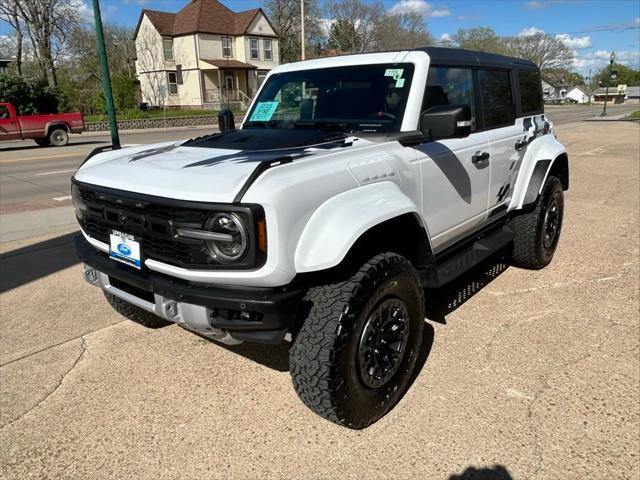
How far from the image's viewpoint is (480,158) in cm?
378

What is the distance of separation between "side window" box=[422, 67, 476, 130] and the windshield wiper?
55 centimetres

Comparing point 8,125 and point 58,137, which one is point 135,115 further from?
point 8,125

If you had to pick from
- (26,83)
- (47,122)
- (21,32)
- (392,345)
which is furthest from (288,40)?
(392,345)

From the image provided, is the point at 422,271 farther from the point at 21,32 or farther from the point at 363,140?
the point at 21,32

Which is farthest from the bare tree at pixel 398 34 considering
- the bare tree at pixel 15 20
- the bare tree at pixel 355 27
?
the bare tree at pixel 15 20

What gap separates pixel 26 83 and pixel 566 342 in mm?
32521

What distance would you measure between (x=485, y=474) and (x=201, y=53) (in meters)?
44.6

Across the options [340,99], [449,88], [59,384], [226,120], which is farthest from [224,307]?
[226,120]

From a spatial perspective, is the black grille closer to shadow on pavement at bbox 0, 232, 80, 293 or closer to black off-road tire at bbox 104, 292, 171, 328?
black off-road tire at bbox 104, 292, 171, 328

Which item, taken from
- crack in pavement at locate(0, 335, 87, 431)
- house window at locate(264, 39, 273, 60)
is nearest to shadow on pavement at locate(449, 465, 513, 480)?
crack in pavement at locate(0, 335, 87, 431)

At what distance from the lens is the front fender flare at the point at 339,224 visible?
2.31m

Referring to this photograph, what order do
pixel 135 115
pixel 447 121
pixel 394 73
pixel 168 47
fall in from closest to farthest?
1. pixel 447 121
2. pixel 394 73
3. pixel 135 115
4. pixel 168 47

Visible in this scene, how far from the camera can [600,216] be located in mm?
7059

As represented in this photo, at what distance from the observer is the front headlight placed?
2232 millimetres
